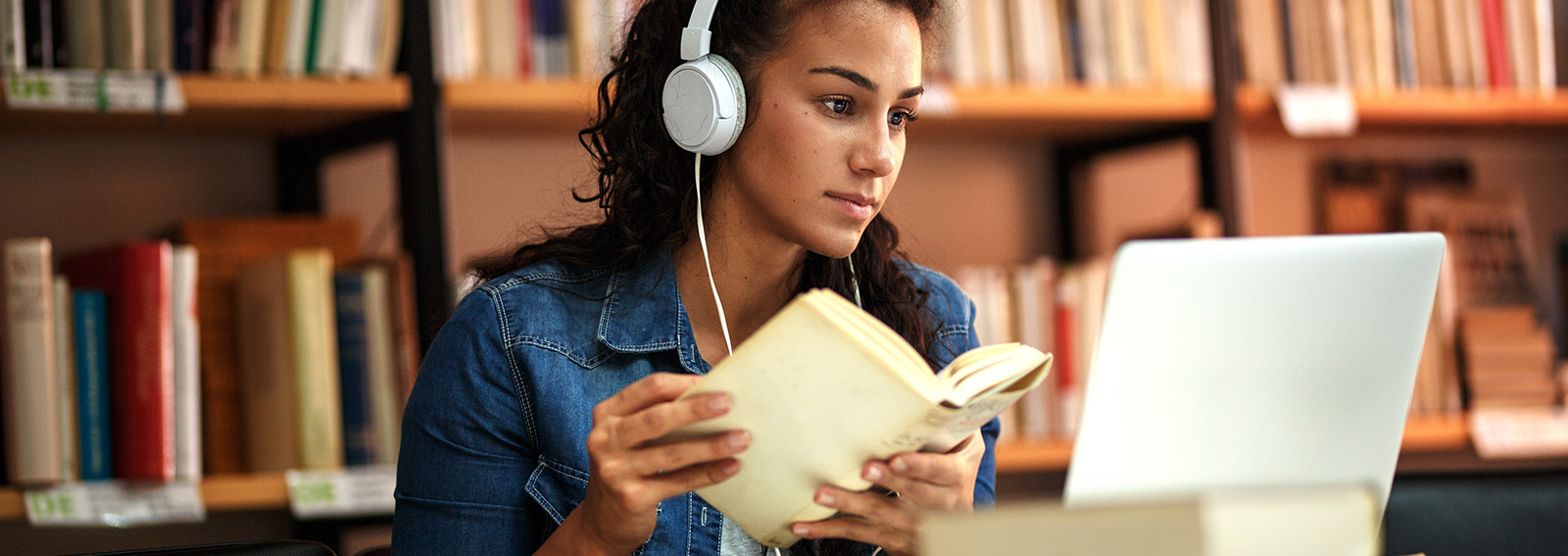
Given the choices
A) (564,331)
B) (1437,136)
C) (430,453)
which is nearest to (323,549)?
(430,453)

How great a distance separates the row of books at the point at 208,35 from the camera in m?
1.40

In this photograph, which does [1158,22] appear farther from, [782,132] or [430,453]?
[430,453]

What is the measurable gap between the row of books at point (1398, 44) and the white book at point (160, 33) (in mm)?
1519

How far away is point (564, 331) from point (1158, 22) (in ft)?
3.99

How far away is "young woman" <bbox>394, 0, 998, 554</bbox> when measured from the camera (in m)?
0.99

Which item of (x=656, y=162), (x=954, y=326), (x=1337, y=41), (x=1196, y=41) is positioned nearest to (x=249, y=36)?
(x=656, y=162)

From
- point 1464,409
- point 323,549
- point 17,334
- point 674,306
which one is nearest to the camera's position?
point 323,549

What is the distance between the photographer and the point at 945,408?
656mm

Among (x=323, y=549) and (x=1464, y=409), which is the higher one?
(x=323, y=549)

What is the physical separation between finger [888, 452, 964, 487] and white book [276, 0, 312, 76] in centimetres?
107

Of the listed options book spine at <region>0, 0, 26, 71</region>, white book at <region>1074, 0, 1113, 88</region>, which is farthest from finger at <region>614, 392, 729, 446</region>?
white book at <region>1074, 0, 1113, 88</region>

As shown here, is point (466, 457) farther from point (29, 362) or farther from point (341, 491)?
point (29, 362)

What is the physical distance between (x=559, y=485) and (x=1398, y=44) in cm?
163

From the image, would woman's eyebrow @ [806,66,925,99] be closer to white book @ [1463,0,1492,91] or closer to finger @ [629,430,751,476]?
finger @ [629,430,751,476]
